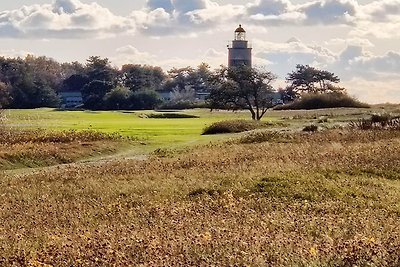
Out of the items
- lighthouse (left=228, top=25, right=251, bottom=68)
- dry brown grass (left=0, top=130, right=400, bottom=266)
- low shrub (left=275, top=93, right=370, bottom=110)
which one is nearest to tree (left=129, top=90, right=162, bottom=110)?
lighthouse (left=228, top=25, right=251, bottom=68)

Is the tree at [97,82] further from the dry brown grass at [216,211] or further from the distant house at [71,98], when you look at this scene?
the dry brown grass at [216,211]

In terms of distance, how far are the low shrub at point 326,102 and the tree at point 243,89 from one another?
21457 mm

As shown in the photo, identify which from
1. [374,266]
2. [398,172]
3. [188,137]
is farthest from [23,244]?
[188,137]

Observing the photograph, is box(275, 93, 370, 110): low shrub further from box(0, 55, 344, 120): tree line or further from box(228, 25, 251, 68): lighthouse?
box(228, 25, 251, 68): lighthouse

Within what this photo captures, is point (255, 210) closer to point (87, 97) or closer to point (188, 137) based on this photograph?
point (188, 137)

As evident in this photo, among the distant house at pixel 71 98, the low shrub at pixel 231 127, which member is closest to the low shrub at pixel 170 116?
the low shrub at pixel 231 127

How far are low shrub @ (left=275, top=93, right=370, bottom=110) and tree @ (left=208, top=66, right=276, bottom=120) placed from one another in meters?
21.5

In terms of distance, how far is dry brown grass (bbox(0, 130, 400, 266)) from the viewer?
360 inches

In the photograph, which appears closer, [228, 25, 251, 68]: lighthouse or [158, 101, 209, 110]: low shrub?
[158, 101, 209, 110]: low shrub

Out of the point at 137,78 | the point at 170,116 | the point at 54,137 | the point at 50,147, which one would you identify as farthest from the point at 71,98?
the point at 50,147

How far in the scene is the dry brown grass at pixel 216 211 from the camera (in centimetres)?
914

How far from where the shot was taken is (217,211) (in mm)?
15094

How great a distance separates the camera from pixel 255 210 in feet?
49.9

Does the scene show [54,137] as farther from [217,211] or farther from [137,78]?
[137,78]
